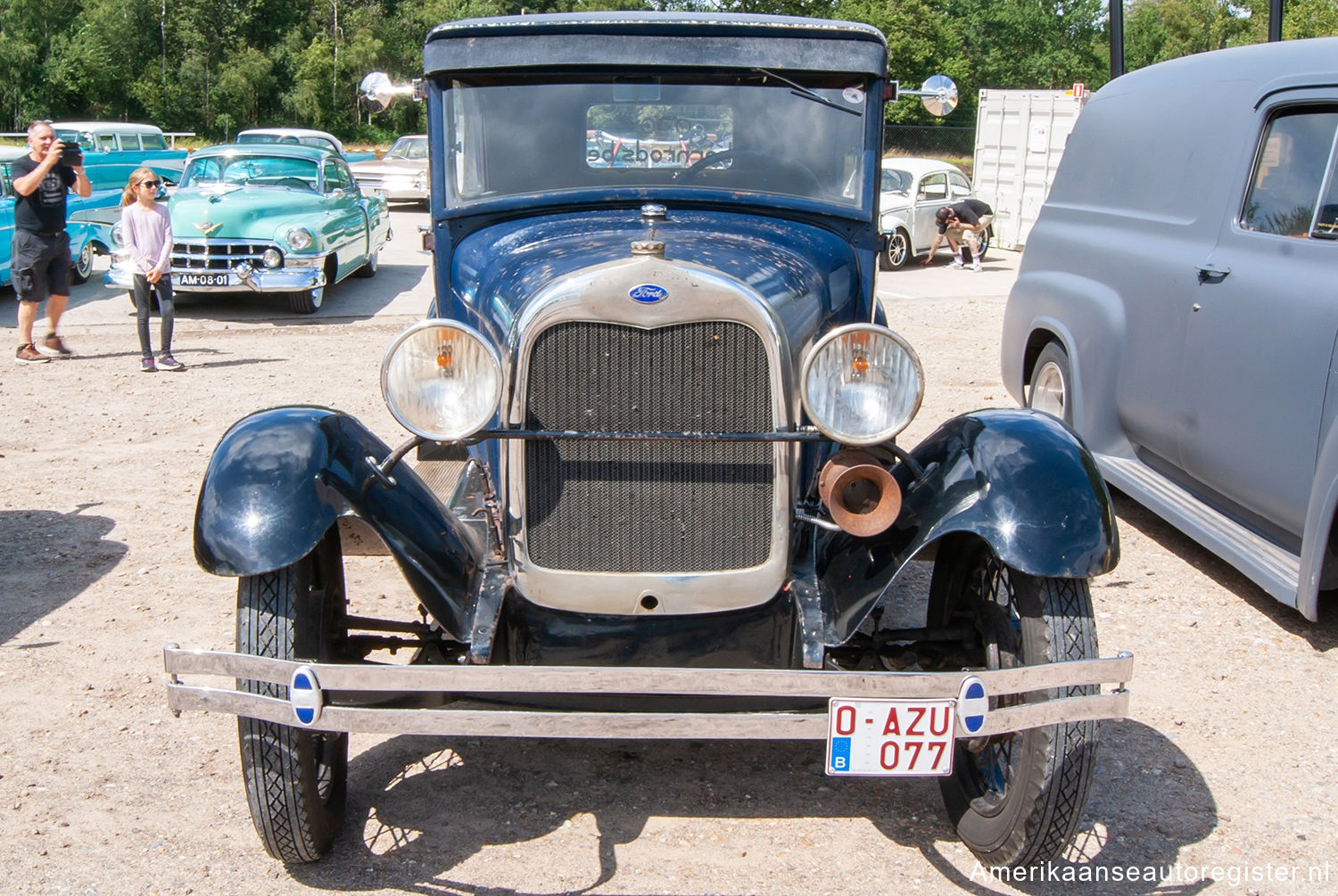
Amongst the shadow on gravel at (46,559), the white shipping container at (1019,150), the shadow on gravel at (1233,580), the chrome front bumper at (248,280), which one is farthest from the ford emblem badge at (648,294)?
the white shipping container at (1019,150)

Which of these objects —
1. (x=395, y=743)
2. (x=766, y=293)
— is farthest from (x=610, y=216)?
(x=395, y=743)

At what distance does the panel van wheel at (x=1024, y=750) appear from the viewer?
2875 mm

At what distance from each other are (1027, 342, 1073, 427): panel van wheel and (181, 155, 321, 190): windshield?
8.64m

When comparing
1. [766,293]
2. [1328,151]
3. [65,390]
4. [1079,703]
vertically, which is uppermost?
[1328,151]

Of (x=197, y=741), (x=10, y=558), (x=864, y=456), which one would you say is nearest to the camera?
(x=864, y=456)

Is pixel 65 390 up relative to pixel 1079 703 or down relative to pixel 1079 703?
down

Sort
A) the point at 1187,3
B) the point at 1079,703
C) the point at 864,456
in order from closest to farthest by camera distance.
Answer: the point at 1079,703 → the point at 864,456 → the point at 1187,3

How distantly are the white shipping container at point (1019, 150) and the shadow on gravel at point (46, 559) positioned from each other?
14.7 meters

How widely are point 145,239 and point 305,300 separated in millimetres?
2999

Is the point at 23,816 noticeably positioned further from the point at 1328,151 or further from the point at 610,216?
the point at 1328,151

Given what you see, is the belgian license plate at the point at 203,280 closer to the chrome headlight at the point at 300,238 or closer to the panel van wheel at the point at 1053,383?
the chrome headlight at the point at 300,238

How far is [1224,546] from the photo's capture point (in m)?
4.80

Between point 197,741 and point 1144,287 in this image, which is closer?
point 197,741

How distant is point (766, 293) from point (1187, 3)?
240 ft
